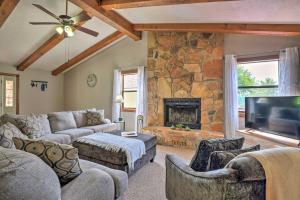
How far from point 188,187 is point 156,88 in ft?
13.7

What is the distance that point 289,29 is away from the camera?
11.5 ft

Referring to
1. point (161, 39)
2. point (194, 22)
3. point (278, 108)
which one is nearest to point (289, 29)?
point (278, 108)

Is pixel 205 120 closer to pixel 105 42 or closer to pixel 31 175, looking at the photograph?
pixel 105 42

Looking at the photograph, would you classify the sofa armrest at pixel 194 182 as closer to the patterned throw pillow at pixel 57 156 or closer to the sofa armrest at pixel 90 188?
the sofa armrest at pixel 90 188

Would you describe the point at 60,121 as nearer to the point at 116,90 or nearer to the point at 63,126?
the point at 63,126

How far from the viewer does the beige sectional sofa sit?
360cm

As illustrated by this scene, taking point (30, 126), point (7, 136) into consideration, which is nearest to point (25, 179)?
point (7, 136)

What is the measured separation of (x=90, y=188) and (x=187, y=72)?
166 inches

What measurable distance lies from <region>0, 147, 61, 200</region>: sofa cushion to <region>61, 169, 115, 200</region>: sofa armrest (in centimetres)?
18

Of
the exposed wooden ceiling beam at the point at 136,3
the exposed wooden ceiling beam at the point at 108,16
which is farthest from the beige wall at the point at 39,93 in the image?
the exposed wooden ceiling beam at the point at 136,3

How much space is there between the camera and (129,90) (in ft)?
21.1

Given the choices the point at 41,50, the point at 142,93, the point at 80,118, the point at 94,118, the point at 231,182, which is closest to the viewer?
the point at 231,182

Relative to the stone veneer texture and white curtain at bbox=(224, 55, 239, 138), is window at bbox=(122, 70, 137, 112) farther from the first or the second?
white curtain at bbox=(224, 55, 239, 138)

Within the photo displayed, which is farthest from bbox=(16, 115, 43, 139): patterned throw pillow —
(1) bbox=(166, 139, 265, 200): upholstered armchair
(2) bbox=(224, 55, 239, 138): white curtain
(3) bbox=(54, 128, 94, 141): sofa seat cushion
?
(2) bbox=(224, 55, 239, 138): white curtain
